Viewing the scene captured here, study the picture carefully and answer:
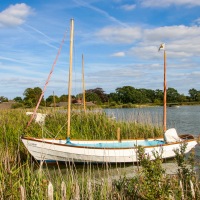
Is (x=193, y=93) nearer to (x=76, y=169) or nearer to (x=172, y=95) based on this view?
(x=172, y=95)

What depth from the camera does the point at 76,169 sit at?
1132 cm

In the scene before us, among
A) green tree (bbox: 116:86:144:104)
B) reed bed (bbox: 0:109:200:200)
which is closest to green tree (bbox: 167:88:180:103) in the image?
green tree (bbox: 116:86:144:104)

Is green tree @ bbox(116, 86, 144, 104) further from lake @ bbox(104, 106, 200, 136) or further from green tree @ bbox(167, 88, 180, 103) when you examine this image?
lake @ bbox(104, 106, 200, 136)

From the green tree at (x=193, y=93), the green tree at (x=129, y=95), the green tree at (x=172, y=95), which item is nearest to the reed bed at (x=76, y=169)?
the green tree at (x=129, y=95)

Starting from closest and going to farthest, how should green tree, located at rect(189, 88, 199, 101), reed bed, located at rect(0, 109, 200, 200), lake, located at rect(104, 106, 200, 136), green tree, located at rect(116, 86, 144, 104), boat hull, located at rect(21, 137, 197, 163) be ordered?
reed bed, located at rect(0, 109, 200, 200) < boat hull, located at rect(21, 137, 197, 163) < lake, located at rect(104, 106, 200, 136) < green tree, located at rect(116, 86, 144, 104) < green tree, located at rect(189, 88, 199, 101)

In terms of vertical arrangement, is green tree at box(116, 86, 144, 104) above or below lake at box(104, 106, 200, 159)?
above

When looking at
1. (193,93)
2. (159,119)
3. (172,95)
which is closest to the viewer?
(159,119)

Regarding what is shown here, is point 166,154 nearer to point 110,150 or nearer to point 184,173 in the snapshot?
point 110,150

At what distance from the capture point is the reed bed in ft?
15.3

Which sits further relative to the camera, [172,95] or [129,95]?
[172,95]

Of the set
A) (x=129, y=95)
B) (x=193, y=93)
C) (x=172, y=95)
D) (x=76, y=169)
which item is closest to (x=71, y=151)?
(x=76, y=169)

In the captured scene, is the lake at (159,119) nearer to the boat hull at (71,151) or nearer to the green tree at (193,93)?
the boat hull at (71,151)

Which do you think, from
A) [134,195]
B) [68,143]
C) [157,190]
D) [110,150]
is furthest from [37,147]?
[157,190]

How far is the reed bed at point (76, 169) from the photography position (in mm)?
4648
